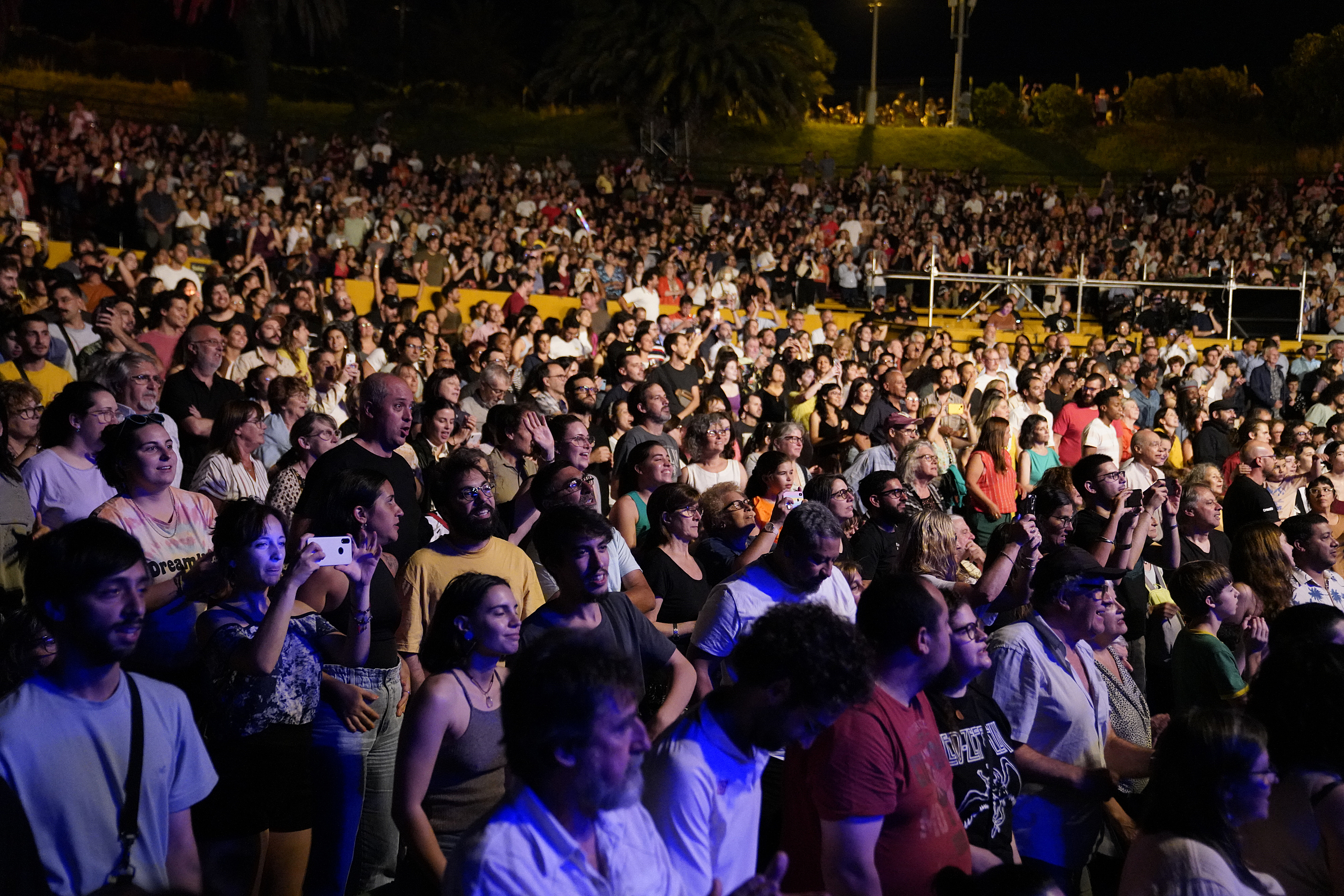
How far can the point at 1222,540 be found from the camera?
6.62m

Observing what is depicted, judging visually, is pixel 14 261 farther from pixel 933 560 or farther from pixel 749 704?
pixel 749 704

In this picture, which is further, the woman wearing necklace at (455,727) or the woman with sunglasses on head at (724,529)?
the woman with sunglasses on head at (724,529)

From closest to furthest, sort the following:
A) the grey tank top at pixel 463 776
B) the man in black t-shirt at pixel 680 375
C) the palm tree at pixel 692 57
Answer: the grey tank top at pixel 463 776, the man in black t-shirt at pixel 680 375, the palm tree at pixel 692 57

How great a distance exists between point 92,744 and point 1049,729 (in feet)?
8.59

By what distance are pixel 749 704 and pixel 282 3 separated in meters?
32.4

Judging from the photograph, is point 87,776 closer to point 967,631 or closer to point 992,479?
point 967,631

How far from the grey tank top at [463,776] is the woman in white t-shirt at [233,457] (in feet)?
8.37

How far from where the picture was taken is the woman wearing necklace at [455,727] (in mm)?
2953

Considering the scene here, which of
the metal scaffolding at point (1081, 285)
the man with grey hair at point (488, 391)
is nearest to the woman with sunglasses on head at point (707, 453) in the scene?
the man with grey hair at point (488, 391)

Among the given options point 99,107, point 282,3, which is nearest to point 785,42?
point 282,3

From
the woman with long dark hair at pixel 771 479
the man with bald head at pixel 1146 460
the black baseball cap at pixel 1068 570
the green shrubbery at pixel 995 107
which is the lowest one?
the man with bald head at pixel 1146 460

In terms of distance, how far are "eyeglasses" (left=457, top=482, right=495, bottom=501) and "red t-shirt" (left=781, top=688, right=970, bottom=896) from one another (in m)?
1.53

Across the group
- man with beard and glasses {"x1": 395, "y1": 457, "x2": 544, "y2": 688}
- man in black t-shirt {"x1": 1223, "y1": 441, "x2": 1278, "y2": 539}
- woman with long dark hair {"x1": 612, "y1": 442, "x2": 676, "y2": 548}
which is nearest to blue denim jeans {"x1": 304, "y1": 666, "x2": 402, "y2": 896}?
man with beard and glasses {"x1": 395, "y1": 457, "x2": 544, "y2": 688}

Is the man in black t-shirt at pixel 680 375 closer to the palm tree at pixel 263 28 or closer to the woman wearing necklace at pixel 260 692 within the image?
the woman wearing necklace at pixel 260 692
